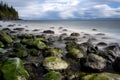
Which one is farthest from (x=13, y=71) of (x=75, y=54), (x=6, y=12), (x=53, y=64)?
(x=6, y=12)

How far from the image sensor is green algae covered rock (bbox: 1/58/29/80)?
501 inches

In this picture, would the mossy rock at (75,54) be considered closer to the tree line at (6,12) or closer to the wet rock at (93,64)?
the wet rock at (93,64)

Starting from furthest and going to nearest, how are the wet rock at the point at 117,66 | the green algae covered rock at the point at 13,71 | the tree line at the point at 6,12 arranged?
1. the tree line at the point at 6,12
2. the wet rock at the point at 117,66
3. the green algae covered rock at the point at 13,71

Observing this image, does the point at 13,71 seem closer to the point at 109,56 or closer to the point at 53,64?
the point at 53,64

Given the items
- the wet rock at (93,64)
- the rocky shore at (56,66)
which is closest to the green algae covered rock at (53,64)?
the rocky shore at (56,66)

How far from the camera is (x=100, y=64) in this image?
52.9ft

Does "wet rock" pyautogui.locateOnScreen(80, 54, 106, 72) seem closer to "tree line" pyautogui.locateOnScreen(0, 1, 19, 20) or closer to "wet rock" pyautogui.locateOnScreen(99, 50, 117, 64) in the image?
"wet rock" pyautogui.locateOnScreen(99, 50, 117, 64)

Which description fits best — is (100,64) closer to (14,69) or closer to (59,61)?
(59,61)

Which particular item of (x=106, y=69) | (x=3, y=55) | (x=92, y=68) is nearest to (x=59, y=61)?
(x=92, y=68)

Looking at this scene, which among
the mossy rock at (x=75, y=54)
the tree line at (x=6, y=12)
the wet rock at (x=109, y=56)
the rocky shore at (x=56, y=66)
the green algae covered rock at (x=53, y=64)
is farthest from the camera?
the tree line at (x=6, y=12)

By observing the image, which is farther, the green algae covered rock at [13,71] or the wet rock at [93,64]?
the wet rock at [93,64]

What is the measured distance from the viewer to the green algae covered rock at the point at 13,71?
1272cm

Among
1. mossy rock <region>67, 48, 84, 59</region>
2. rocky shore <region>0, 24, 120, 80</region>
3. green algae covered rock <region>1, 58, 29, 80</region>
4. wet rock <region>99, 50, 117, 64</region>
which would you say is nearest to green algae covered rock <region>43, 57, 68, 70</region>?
rocky shore <region>0, 24, 120, 80</region>

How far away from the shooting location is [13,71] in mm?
12938
